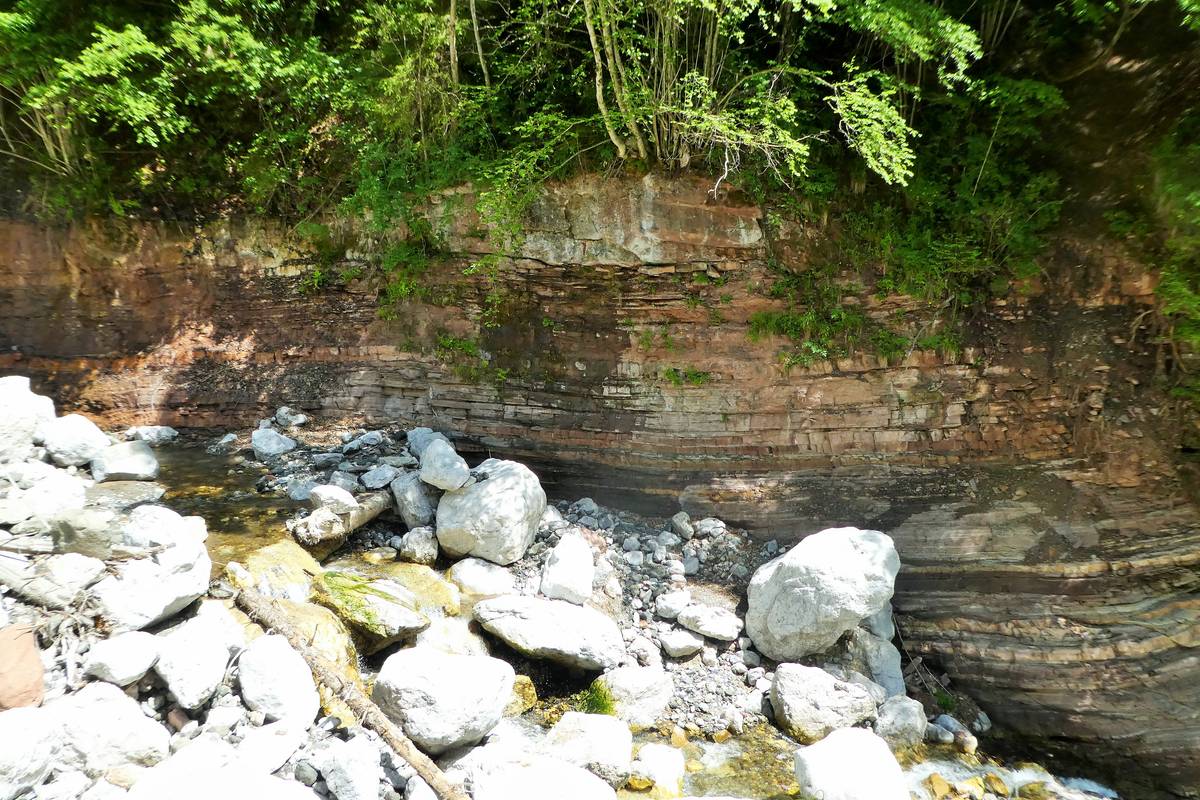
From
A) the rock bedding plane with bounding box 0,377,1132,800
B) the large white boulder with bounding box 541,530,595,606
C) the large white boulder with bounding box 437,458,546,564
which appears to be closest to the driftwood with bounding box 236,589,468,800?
the rock bedding plane with bounding box 0,377,1132,800

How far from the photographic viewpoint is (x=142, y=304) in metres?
7.38

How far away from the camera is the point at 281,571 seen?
15.0 ft

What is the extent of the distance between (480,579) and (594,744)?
1705 millimetres

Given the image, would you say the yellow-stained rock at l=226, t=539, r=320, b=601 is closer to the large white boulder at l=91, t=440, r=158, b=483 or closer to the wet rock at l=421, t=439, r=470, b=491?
the wet rock at l=421, t=439, r=470, b=491

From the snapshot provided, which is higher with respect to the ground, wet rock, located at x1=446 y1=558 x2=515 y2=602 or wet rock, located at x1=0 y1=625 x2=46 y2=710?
wet rock, located at x1=0 y1=625 x2=46 y2=710

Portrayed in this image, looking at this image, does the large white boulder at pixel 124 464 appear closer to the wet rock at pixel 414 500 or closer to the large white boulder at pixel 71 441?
the large white boulder at pixel 71 441

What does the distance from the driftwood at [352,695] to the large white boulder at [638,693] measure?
1.27 m

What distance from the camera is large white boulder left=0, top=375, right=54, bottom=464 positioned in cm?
499

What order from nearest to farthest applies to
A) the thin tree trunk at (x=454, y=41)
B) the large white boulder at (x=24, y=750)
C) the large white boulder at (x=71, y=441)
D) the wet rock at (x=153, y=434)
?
1. the large white boulder at (x=24, y=750)
2. the large white boulder at (x=71, y=441)
3. the thin tree trunk at (x=454, y=41)
4. the wet rock at (x=153, y=434)

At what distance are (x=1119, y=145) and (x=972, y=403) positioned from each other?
2.31m

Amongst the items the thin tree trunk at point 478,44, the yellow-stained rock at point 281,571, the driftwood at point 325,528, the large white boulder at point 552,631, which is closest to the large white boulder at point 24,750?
the yellow-stained rock at point 281,571

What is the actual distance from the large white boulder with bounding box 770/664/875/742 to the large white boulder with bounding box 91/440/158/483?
215 inches

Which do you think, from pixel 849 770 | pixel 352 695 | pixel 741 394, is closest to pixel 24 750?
pixel 352 695

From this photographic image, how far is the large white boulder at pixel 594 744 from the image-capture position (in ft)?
12.7
